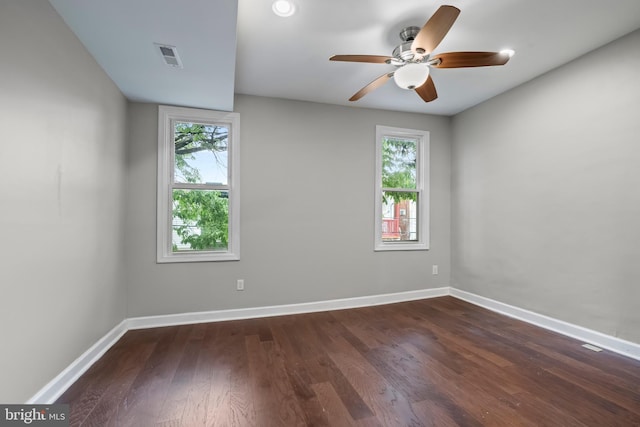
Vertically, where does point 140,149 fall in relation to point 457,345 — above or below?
above

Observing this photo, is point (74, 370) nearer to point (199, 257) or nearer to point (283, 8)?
point (199, 257)

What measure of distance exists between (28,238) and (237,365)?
5.19 feet

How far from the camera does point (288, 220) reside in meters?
3.38

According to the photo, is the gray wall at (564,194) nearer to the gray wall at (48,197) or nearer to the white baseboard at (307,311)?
the white baseboard at (307,311)

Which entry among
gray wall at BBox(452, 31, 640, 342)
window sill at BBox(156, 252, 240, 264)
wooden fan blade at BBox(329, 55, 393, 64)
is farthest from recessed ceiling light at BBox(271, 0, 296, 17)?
gray wall at BBox(452, 31, 640, 342)

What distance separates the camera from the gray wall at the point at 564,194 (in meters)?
2.30

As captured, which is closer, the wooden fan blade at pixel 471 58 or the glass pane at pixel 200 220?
the wooden fan blade at pixel 471 58

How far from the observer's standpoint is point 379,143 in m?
3.78

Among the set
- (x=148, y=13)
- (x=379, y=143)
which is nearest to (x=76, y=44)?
(x=148, y=13)

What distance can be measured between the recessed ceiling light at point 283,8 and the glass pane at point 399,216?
2.51m

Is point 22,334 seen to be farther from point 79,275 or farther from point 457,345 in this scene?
point 457,345

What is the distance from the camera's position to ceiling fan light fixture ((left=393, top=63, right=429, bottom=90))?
2.02 m

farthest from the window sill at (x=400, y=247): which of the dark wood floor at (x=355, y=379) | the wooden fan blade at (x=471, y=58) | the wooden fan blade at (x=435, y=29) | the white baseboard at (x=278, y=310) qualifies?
the wooden fan blade at (x=435, y=29)

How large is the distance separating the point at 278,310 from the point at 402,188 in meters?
2.38
